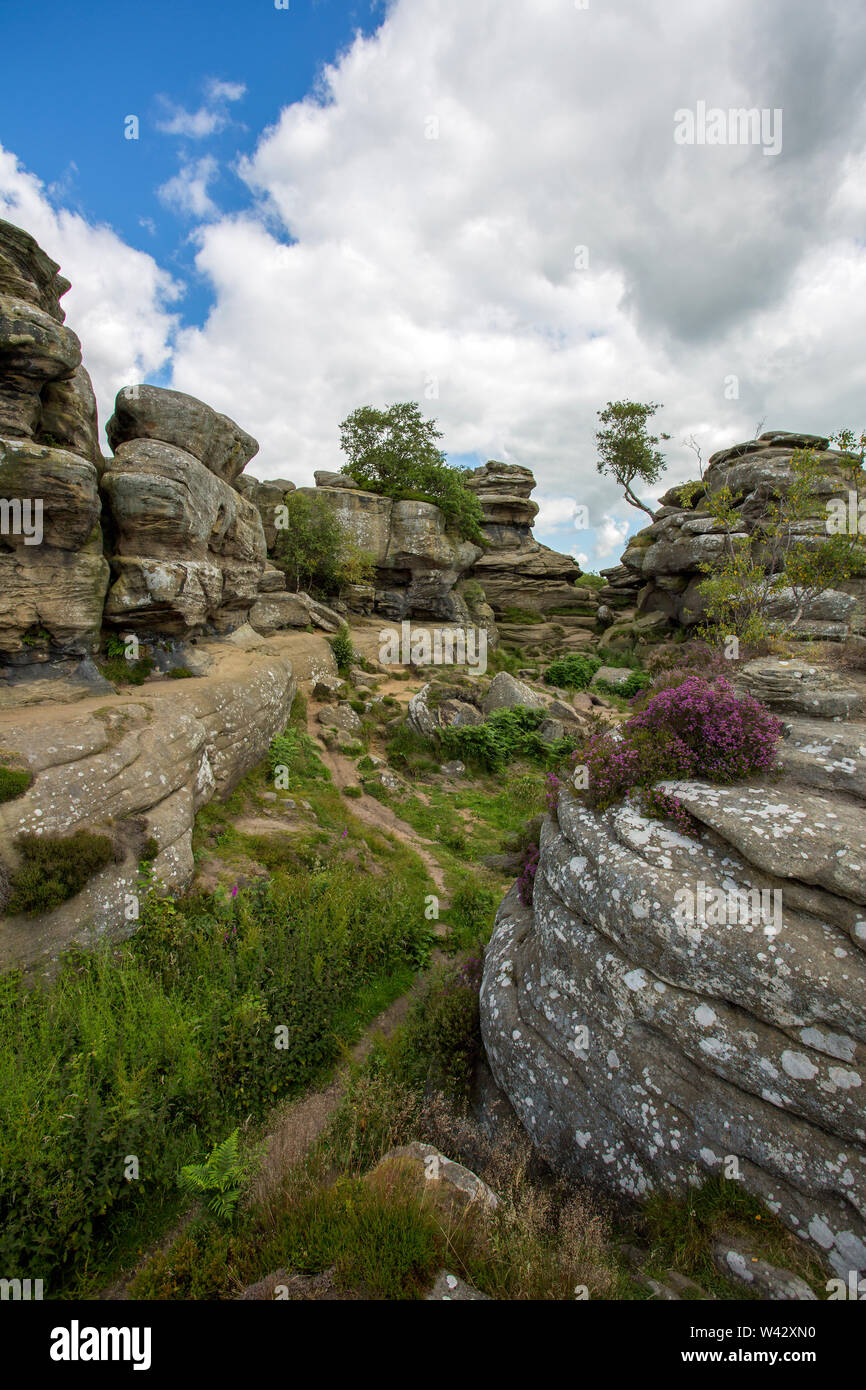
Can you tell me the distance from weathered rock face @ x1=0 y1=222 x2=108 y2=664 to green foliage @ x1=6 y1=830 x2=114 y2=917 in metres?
7.01

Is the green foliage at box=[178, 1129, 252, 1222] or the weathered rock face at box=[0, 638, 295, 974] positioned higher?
the weathered rock face at box=[0, 638, 295, 974]

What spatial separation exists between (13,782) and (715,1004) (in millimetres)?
12397

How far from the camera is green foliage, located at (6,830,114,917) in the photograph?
29.7 feet

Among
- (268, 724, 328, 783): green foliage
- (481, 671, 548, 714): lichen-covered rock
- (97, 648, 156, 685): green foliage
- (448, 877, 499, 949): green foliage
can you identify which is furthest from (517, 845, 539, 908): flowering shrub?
(481, 671, 548, 714): lichen-covered rock

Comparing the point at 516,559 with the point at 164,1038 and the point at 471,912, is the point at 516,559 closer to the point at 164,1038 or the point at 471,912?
the point at 471,912

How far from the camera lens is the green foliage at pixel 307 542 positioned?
1271 inches

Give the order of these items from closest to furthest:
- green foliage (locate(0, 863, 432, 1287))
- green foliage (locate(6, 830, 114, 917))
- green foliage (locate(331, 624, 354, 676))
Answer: green foliage (locate(0, 863, 432, 1287)) → green foliage (locate(6, 830, 114, 917)) → green foliage (locate(331, 624, 354, 676))

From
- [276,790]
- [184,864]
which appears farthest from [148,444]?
[184,864]

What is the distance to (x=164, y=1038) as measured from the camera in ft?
24.7

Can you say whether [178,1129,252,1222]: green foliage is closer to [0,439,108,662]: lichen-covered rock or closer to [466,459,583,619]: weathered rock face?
[0,439,108,662]: lichen-covered rock

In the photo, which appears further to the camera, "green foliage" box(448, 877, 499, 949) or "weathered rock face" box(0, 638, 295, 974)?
"green foliage" box(448, 877, 499, 949)

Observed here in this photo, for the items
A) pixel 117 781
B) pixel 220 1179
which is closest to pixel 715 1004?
pixel 220 1179

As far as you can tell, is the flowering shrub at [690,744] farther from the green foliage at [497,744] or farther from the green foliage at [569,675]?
the green foliage at [569,675]
